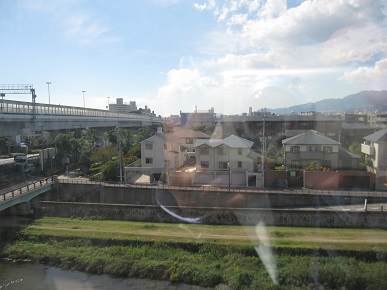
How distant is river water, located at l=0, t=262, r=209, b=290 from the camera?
913cm

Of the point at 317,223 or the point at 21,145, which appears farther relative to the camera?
the point at 21,145

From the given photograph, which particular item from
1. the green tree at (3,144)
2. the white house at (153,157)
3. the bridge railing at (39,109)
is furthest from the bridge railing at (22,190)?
the green tree at (3,144)

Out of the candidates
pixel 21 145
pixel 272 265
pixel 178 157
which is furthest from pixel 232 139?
pixel 21 145

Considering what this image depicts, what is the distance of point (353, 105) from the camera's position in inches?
2990

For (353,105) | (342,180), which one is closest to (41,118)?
(342,180)

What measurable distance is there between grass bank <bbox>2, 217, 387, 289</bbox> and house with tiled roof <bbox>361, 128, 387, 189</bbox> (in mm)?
5493

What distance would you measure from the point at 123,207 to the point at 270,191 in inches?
258

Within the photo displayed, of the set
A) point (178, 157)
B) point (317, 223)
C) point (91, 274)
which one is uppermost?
point (178, 157)

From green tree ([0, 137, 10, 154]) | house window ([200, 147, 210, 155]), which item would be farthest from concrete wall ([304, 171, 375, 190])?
green tree ([0, 137, 10, 154])

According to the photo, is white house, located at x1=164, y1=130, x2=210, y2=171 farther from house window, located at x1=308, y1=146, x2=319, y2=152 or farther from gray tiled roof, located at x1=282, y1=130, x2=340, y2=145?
house window, located at x1=308, y1=146, x2=319, y2=152

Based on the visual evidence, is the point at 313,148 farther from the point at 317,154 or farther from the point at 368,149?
the point at 368,149

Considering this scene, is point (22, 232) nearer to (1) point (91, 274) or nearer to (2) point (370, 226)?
(1) point (91, 274)

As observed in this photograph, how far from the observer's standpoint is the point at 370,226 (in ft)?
37.7

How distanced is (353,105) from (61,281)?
80.2 m
